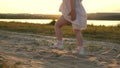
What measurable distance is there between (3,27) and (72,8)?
26.7 feet

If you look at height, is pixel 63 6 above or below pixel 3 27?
above

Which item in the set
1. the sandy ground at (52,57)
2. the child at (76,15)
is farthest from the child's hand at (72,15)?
the sandy ground at (52,57)

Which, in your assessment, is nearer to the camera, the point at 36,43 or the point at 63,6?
the point at 63,6

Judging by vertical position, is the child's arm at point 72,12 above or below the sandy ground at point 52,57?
above

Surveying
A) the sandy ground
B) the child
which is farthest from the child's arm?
the sandy ground

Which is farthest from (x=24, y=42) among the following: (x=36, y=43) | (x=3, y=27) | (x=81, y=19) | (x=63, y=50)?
(x=3, y=27)

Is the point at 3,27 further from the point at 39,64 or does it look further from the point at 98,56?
the point at 39,64

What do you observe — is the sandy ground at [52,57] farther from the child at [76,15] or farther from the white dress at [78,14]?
the white dress at [78,14]

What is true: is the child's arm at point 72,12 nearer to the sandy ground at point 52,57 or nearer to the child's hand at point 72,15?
the child's hand at point 72,15

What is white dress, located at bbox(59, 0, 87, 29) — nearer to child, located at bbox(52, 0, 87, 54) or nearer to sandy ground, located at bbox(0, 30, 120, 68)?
child, located at bbox(52, 0, 87, 54)

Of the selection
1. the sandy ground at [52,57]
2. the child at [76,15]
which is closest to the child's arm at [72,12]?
the child at [76,15]

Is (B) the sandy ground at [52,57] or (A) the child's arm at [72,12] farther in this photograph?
(A) the child's arm at [72,12]

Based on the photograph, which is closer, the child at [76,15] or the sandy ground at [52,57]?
the sandy ground at [52,57]

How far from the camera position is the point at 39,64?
22.2 ft
